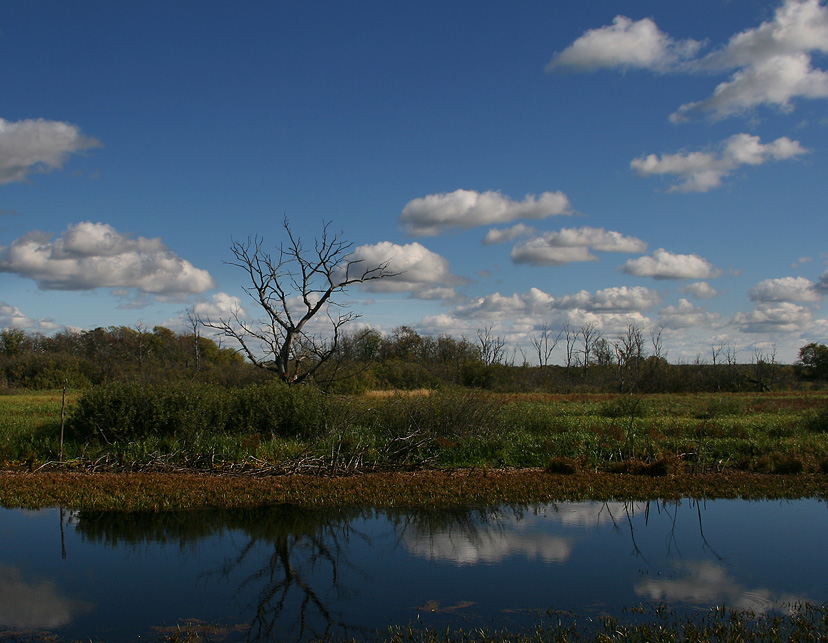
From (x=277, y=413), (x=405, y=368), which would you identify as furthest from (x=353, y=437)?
(x=405, y=368)

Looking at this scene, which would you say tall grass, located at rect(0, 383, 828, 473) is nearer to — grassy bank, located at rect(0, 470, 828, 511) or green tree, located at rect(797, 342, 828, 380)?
grassy bank, located at rect(0, 470, 828, 511)

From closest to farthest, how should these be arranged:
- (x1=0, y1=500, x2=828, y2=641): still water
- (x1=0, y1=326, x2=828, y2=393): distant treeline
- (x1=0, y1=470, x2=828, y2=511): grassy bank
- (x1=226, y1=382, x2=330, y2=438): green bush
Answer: (x1=0, y1=500, x2=828, y2=641): still water < (x1=0, y1=470, x2=828, y2=511): grassy bank < (x1=226, y1=382, x2=330, y2=438): green bush < (x1=0, y1=326, x2=828, y2=393): distant treeline

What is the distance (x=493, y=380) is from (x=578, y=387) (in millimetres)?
7974

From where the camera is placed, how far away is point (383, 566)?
919 cm

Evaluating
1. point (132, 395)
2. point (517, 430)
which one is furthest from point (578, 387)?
point (132, 395)

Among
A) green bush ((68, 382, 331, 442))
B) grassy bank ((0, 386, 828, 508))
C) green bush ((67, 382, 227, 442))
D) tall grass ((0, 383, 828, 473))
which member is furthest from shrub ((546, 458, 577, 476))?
green bush ((67, 382, 227, 442))

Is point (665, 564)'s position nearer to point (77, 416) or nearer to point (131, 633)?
point (131, 633)

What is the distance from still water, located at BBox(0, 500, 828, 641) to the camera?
7340 mm

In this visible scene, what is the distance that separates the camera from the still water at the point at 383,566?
734cm

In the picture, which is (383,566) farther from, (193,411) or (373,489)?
(193,411)

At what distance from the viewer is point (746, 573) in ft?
29.5

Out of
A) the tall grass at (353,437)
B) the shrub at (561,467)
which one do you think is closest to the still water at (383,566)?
the shrub at (561,467)

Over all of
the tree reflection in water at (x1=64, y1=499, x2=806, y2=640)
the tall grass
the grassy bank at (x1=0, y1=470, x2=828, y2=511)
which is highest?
the tall grass

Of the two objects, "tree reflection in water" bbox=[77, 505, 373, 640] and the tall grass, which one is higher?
the tall grass
